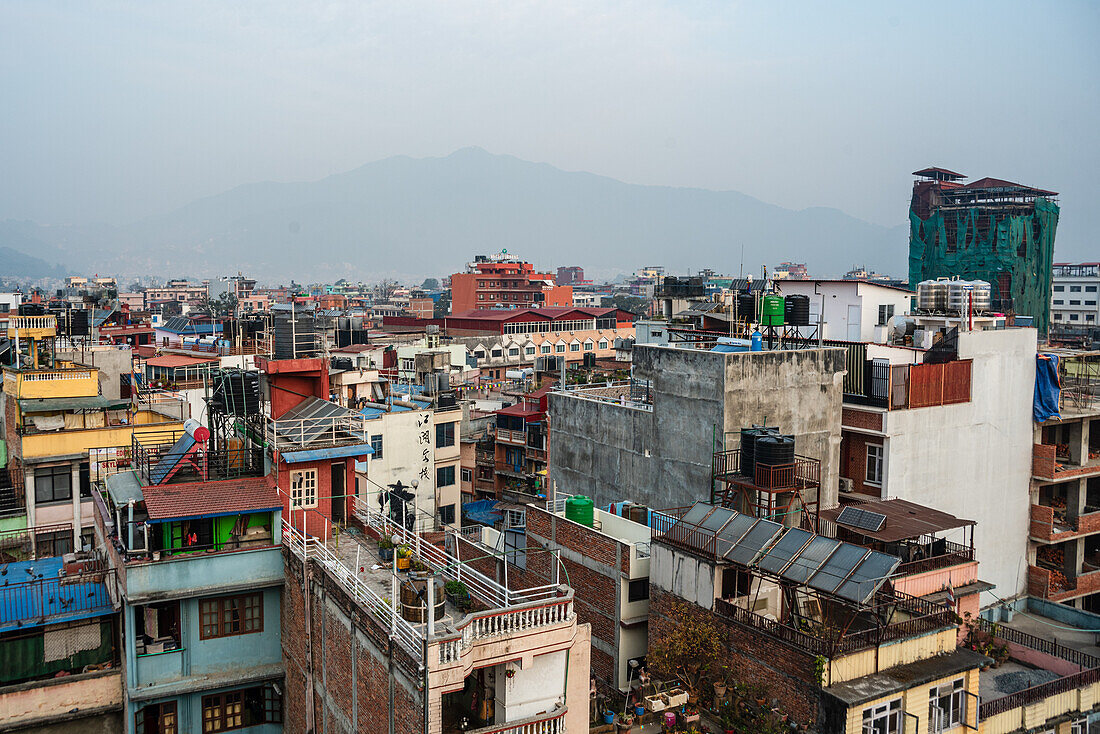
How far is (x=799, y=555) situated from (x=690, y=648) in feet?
12.7

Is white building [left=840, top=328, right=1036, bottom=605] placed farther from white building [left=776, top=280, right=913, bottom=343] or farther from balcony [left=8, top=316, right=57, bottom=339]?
balcony [left=8, top=316, right=57, bottom=339]

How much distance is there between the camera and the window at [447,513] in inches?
1865

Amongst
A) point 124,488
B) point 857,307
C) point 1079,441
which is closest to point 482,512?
point 857,307

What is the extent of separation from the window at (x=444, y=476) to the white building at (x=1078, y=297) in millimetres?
119783

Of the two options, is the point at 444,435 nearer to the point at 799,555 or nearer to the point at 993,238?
the point at 799,555

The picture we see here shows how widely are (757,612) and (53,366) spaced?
30.1 meters

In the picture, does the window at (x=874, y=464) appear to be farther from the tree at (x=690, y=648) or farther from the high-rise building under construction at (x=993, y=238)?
the high-rise building under construction at (x=993, y=238)

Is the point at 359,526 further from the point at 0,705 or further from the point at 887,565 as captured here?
the point at 887,565

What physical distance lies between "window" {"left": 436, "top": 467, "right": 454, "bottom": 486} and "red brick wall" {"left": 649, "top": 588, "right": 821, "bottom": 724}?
27588 mm

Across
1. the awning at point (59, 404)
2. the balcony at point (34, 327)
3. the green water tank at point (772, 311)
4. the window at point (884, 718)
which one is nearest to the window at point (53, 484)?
the awning at point (59, 404)

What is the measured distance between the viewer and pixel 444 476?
156 feet

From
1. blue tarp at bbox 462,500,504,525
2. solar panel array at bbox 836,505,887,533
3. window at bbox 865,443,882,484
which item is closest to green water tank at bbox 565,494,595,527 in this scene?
solar panel array at bbox 836,505,887,533

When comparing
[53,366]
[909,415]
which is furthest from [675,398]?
[53,366]

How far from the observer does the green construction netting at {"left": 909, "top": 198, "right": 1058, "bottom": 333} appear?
119m
